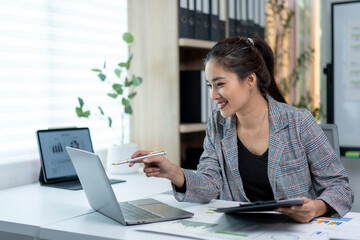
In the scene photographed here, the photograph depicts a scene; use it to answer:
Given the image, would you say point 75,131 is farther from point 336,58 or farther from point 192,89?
point 336,58

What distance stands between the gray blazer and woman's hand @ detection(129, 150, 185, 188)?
1.3 inches

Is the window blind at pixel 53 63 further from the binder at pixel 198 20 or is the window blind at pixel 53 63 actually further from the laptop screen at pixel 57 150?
the binder at pixel 198 20

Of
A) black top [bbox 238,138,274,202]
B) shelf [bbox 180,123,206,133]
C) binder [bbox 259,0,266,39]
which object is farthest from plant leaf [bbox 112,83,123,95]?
binder [bbox 259,0,266,39]

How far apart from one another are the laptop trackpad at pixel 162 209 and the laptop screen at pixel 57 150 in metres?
0.65

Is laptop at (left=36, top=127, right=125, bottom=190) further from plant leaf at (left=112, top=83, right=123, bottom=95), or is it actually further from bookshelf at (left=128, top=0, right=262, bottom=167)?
bookshelf at (left=128, top=0, right=262, bottom=167)

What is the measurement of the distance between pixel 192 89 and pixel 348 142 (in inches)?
32.7

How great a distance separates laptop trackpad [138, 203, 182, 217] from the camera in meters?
1.35

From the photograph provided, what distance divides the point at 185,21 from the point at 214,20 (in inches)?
8.9

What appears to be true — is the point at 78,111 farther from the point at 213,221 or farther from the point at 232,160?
the point at 213,221

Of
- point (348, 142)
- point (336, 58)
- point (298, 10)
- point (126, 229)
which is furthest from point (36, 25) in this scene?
point (298, 10)

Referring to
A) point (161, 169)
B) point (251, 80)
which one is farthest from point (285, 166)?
point (161, 169)

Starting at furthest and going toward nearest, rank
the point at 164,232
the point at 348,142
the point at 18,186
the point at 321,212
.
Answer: the point at 348,142 → the point at 18,186 → the point at 321,212 → the point at 164,232

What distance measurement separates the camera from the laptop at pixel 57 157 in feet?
6.34

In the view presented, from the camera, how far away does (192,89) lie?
2439 mm
